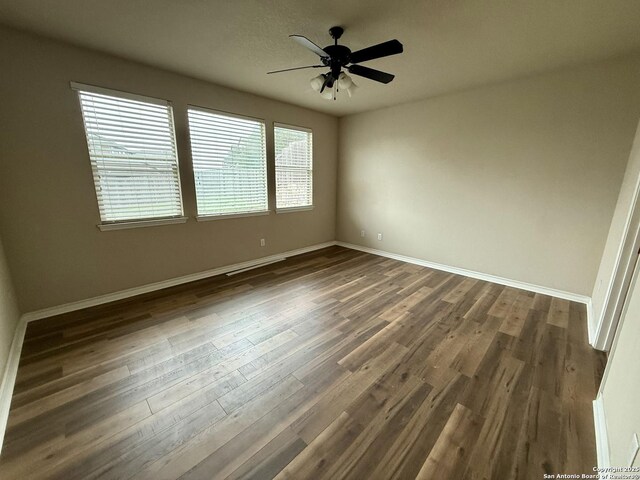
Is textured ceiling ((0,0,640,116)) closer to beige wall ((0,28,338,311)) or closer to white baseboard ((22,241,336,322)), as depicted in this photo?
beige wall ((0,28,338,311))

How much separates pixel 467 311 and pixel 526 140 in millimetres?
2191

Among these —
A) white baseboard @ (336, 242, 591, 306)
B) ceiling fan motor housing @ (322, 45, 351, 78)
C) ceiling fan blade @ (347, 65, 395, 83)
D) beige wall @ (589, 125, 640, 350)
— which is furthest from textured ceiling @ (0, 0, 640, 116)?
white baseboard @ (336, 242, 591, 306)

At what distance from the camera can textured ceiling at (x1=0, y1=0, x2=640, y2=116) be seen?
1.87 metres

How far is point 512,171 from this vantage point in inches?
130

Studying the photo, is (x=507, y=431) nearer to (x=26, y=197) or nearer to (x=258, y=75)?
(x=258, y=75)

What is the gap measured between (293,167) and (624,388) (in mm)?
4290

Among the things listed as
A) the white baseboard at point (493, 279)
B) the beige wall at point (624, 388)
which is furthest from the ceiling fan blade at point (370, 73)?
the white baseboard at point (493, 279)

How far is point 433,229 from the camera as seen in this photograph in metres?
4.15

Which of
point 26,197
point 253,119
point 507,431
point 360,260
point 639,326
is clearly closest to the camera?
point 639,326

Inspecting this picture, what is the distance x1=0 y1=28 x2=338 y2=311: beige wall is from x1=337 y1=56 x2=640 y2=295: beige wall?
2.82 m

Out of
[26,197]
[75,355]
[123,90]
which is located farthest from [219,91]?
[75,355]

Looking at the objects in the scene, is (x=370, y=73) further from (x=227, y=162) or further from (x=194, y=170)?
(x=194, y=170)

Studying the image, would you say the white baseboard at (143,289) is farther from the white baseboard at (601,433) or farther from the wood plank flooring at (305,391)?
the white baseboard at (601,433)

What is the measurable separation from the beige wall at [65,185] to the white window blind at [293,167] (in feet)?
3.19
